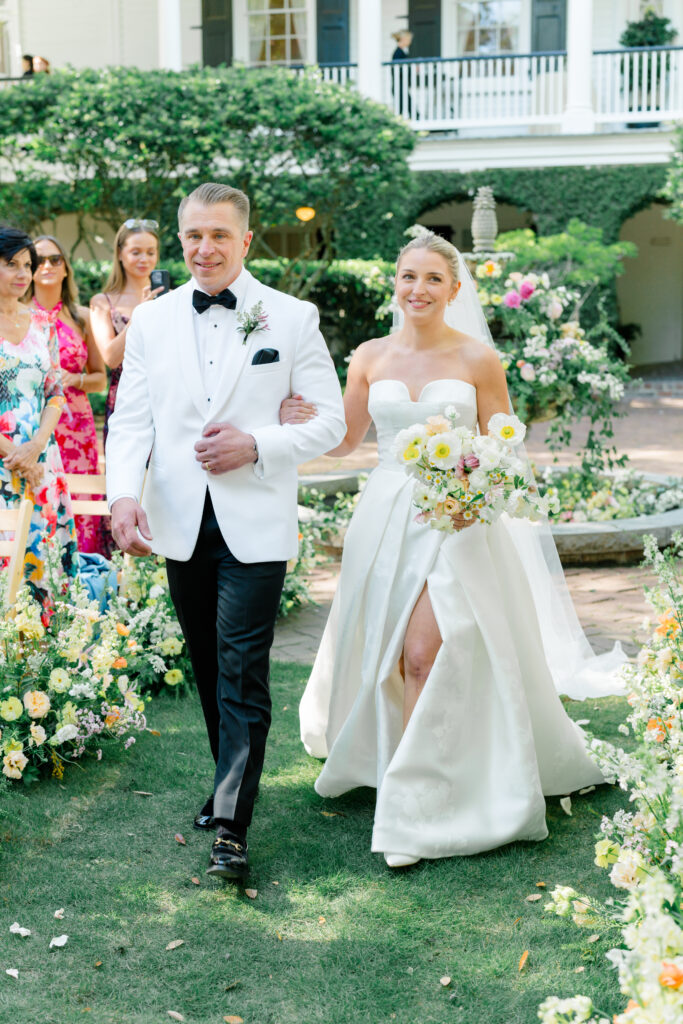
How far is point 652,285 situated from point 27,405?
20.4m

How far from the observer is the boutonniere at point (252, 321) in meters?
3.30

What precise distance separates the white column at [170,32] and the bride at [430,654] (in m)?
16.3

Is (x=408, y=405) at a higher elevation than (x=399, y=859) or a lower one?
higher

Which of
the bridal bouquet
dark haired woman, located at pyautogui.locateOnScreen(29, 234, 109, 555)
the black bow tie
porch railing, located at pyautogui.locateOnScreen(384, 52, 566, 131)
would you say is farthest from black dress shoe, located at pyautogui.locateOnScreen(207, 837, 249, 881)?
porch railing, located at pyautogui.locateOnScreen(384, 52, 566, 131)

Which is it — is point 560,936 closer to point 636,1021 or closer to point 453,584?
point 453,584

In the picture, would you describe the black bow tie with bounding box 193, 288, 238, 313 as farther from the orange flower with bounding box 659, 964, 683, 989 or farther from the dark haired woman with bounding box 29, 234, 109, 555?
the dark haired woman with bounding box 29, 234, 109, 555

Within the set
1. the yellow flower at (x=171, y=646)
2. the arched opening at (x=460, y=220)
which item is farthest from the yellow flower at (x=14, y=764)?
the arched opening at (x=460, y=220)

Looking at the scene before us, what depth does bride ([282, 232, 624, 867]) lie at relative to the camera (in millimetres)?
3457

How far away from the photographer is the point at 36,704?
12.7 ft

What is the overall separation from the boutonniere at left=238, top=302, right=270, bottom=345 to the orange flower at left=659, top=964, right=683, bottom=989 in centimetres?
222

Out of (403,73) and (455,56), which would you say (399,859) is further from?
(455,56)

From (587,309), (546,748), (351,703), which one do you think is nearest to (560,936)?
(546,748)

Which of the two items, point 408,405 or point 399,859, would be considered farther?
point 408,405

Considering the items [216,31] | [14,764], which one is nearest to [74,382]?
[14,764]
